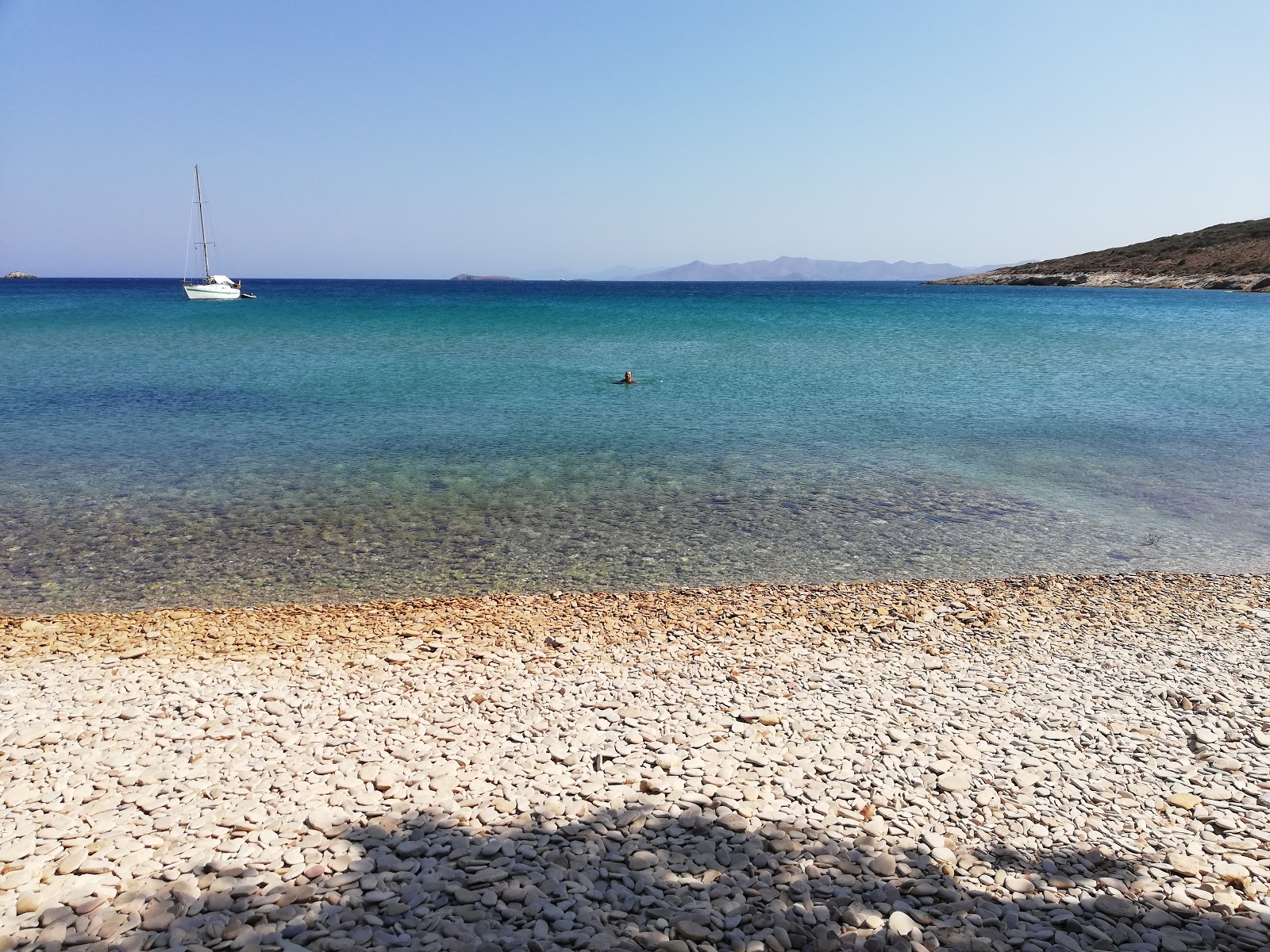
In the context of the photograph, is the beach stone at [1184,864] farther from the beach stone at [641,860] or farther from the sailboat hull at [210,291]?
the sailboat hull at [210,291]

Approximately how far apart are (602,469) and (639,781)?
33.7ft

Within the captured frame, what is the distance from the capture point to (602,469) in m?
15.4

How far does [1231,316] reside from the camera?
164 ft

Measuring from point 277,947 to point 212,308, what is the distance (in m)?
77.0

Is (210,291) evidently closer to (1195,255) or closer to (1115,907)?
(1115,907)

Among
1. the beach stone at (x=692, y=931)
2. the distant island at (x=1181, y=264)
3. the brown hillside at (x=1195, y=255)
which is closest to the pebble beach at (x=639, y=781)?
the beach stone at (x=692, y=931)

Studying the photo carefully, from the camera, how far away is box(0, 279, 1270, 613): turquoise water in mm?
10383

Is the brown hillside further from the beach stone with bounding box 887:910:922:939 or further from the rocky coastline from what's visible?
the beach stone with bounding box 887:910:922:939

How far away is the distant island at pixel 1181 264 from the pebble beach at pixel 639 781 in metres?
82.0

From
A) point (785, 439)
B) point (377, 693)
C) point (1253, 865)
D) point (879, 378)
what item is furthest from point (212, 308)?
point (1253, 865)

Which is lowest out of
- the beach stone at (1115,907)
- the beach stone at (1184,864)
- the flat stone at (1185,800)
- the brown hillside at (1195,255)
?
the beach stone at (1115,907)

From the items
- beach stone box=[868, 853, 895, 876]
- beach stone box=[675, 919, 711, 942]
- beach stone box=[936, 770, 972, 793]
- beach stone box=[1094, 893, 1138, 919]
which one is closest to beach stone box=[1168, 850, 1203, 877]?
beach stone box=[1094, 893, 1138, 919]

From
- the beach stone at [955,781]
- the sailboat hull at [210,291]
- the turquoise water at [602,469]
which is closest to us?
the beach stone at [955,781]

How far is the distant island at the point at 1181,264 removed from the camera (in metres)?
75.8
